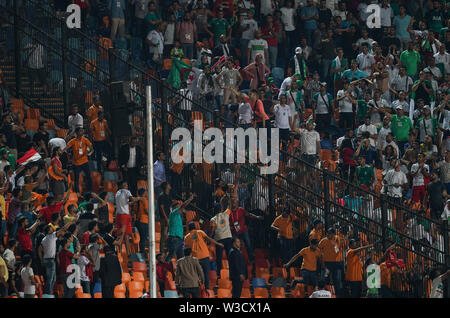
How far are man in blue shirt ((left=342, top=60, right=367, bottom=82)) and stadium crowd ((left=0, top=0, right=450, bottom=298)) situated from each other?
5 centimetres

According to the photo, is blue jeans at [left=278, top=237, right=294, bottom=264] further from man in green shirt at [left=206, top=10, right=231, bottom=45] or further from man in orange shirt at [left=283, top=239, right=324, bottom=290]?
man in green shirt at [left=206, top=10, right=231, bottom=45]

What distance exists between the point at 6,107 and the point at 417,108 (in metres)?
9.76

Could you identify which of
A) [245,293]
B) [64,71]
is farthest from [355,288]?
[64,71]

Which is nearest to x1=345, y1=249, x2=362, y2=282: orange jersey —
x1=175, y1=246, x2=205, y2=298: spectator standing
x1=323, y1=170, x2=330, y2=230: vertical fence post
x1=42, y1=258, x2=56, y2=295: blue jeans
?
x1=323, y1=170, x2=330, y2=230: vertical fence post

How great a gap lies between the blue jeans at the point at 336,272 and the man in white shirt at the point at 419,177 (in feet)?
14.4

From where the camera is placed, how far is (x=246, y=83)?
3416cm

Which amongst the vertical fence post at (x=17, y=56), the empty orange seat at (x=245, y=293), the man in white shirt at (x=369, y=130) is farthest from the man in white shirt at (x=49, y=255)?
the man in white shirt at (x=369, y=130)

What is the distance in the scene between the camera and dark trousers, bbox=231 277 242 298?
26.2 m

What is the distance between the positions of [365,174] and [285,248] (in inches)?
141

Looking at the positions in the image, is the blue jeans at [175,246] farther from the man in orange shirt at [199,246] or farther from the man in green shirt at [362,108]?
the man in green shirt at [362,108]

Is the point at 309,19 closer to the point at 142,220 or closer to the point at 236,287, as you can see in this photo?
the point at 142,220

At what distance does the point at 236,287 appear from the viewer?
26.3m

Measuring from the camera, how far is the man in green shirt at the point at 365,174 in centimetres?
3067
